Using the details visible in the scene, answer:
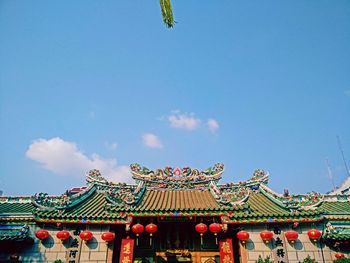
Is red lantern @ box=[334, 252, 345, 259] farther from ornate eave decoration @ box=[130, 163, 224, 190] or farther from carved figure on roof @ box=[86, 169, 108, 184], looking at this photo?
carved figure on roof @ box=[86, 169, 108, 184]

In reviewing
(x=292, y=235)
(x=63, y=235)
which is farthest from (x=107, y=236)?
(x=292, y=235)

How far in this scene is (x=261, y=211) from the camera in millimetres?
8531

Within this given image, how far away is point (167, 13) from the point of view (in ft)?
17.8

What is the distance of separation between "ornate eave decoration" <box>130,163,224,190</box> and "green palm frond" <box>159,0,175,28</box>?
7431 mm

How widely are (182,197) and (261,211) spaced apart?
326 centimetres

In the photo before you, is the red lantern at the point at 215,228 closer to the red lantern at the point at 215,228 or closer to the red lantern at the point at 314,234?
the red lantern at the point at 215,228

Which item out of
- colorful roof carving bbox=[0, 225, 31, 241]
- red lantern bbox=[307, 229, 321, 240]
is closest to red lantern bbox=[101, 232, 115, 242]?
colorful roof carving bbox=[0, 225, 31, 241]

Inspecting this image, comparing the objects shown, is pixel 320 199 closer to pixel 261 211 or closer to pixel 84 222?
pixel 261 211

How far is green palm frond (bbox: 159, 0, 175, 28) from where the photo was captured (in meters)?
5.41

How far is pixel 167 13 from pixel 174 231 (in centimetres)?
753

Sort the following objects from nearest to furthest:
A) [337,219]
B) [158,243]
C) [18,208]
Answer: [337,219] → [158,243] → [18,208]

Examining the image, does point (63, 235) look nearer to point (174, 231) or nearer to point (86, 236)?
point (86, 236)

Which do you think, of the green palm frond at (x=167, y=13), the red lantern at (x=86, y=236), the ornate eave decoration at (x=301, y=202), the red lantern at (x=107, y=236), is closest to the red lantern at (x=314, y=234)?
the ornate eave decoration at (x=301, y=202)

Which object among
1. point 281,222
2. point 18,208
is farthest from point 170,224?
point 18,208
